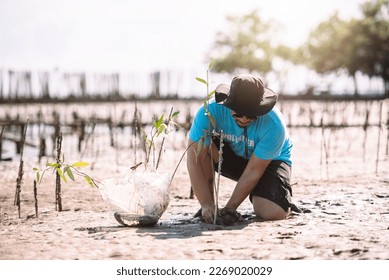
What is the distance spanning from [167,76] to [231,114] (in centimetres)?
1990

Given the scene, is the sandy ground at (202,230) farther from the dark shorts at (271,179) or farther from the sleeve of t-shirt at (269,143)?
the sleeve of t-shirt at (269,143)

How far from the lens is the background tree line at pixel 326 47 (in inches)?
1078

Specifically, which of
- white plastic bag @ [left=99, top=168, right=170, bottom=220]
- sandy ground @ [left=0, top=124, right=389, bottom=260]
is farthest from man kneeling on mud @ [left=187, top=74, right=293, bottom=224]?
white plastic bag @ [left=99, top=168, right=170, bottom=220]

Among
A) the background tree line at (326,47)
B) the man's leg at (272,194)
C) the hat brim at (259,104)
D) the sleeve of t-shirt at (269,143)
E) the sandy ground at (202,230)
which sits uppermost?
the background tree line at (326,47)

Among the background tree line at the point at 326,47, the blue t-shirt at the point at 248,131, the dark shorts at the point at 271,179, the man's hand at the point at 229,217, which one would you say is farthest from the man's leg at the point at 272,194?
the background tree line at the point at 326,47

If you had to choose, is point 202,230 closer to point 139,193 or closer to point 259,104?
point 139,193

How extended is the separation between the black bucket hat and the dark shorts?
559mm

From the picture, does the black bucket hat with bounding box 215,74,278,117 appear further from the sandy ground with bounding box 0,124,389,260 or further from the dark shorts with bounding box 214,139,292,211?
the sandy ground with bounding box 0,124,389,260

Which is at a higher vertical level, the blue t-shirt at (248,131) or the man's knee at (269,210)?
the blue t-shirt at (248,131)

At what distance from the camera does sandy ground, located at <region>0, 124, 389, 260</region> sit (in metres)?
2.52

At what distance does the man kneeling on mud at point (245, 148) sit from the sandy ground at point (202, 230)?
0.16 m

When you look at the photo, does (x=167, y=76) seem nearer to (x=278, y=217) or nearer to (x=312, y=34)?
(x=312, y=34)

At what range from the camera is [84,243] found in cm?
271
